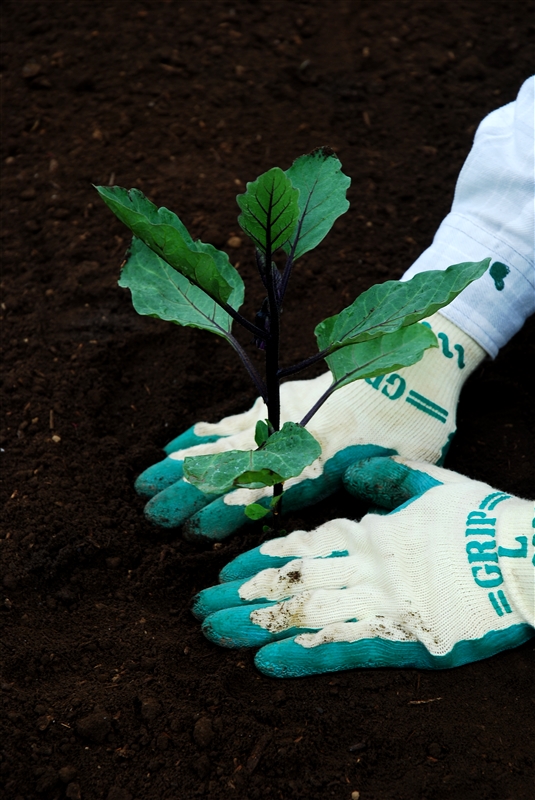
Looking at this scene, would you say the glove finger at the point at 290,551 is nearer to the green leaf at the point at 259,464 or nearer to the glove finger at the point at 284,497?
the glove finger at the point at 284,497

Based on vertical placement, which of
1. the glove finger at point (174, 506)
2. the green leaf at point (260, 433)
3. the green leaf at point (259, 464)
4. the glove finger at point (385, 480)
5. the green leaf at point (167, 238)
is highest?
the green leaf at point (167, 238)

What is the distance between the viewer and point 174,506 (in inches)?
72.1

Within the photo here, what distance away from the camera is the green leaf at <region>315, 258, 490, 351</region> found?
4.49ft

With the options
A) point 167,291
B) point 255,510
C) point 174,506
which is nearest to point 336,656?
point 255,510

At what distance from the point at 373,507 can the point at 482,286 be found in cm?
62

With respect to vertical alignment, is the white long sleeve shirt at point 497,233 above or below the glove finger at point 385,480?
above

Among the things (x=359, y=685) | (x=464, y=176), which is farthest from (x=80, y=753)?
(x=464, y=176)

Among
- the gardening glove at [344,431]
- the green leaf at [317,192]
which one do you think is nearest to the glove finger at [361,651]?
the gardening glove at [344,431]

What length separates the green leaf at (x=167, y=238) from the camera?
1230mm

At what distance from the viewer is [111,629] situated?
64.2 inches

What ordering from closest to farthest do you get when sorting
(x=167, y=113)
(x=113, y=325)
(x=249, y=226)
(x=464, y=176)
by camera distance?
(x=249, y=226) → (x=464, y=176) → (x=113, y=325) → (x=167, y=113)

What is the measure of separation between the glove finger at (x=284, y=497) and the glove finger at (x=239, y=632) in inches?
9.9

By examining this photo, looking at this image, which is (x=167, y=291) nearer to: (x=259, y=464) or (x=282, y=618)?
(x=259, y=464)

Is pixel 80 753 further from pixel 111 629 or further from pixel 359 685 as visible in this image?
pixel 359 685
